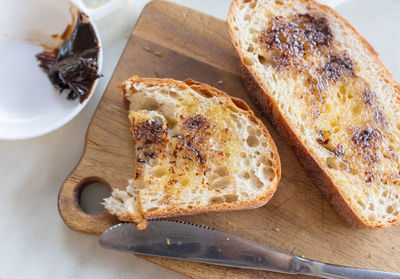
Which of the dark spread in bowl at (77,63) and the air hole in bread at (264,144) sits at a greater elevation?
the air hole in bread at (264,144)

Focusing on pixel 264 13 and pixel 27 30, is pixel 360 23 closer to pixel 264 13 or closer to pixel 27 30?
pixel 264 13

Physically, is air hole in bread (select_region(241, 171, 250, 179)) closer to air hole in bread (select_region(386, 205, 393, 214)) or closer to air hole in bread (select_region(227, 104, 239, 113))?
air hole in bread (select_region(227, 104, 239, 113))

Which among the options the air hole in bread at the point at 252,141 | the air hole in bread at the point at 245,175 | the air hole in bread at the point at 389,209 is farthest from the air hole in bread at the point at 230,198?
the air hole in bread at the point at 389,209

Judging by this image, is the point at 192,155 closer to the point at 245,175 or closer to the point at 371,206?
the point at 245,175

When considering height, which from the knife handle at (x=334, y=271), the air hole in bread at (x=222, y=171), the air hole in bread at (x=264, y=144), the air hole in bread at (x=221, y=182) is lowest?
the knife handle at (x=334, y=271)

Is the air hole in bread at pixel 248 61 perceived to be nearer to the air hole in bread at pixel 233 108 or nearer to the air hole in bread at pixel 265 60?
the air hole in bread at pixel 265 60

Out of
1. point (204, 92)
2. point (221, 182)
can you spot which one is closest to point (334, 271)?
point (221, 182)

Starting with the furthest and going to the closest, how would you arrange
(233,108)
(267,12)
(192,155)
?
1. (267,12)
2. (233,108)
3. (192,155)
